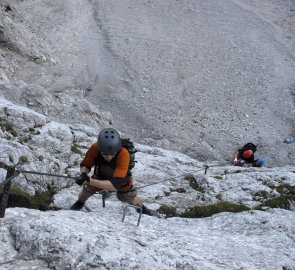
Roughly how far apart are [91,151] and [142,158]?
8.11 m

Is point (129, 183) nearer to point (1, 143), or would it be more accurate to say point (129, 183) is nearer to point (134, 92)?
point (1, 143)

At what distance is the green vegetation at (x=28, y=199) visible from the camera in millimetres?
10117

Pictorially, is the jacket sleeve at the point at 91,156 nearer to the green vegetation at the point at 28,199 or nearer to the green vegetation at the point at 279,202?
the green vegetation at the point at 28,199

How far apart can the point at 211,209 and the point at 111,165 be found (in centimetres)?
475

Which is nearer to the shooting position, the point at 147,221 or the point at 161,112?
the point at 147,221

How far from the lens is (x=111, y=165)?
30.4 ft

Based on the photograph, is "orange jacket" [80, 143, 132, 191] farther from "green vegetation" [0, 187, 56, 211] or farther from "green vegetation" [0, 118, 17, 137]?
"green vegetation" [0, 118, 17, 137]

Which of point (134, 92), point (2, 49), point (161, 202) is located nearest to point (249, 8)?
point (134, 92)

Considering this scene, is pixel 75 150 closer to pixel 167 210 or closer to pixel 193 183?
pixel 193 183

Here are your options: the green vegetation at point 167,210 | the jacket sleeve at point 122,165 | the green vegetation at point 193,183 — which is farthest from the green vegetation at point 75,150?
the jacket sleeve at point 122,165

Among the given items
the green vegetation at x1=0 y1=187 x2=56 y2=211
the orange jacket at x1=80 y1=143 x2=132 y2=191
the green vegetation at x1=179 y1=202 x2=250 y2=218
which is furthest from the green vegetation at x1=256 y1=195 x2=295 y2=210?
the green vegetation at x1=0 y1=187 x2=56 y2=211

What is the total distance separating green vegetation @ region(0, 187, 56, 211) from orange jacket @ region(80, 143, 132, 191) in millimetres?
2072

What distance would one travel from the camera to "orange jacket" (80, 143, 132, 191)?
8.88 metres

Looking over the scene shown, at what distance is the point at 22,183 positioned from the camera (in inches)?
461
